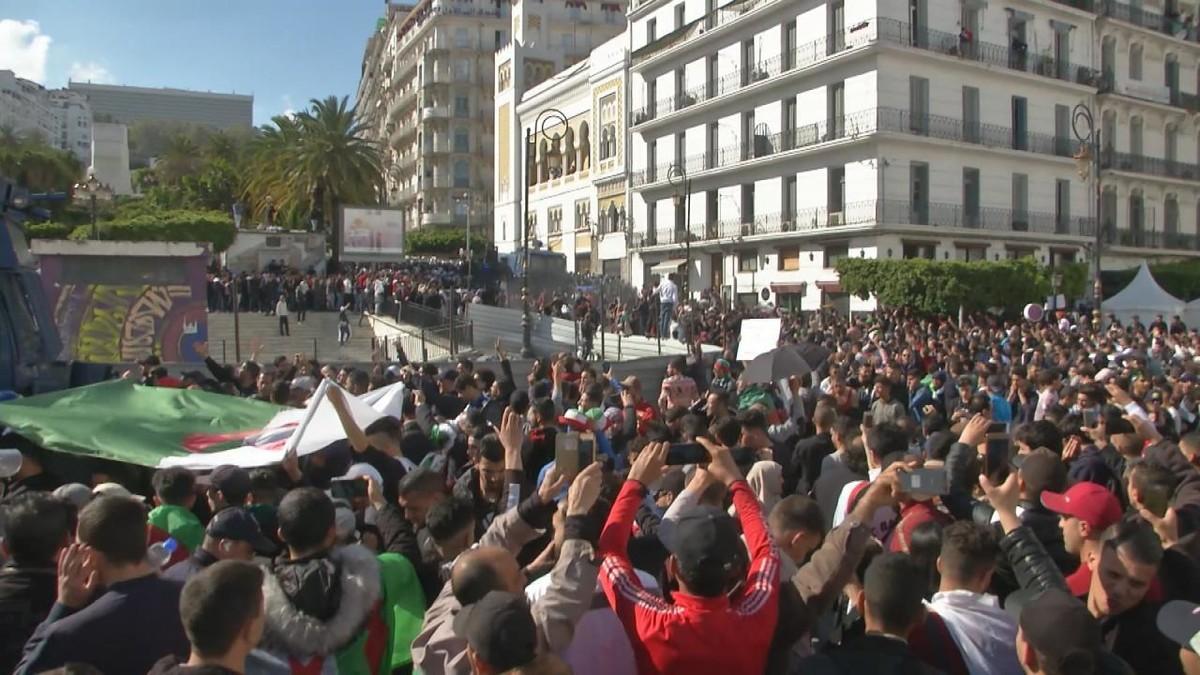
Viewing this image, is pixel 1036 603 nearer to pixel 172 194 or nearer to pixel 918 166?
pixel 918 166

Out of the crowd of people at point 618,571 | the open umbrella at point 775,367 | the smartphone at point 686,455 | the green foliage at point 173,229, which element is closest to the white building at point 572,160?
the green foliage at point 173,229

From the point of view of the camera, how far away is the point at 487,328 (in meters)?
29.9

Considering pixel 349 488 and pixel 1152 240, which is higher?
pixel 1152 240

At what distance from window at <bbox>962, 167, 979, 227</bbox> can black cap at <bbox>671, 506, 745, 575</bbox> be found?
39.5 metres

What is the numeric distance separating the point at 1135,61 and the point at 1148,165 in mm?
4824

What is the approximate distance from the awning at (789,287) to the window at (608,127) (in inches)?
608

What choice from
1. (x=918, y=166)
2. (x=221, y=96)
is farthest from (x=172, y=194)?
(x=221, y=96)

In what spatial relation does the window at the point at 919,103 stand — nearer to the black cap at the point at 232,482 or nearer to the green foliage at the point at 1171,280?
the green foliage at the point at 1171,280

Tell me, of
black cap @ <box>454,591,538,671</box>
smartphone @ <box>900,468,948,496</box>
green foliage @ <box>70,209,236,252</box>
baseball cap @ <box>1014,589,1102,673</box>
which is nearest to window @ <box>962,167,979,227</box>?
green foliage @ <box>70,209,236,252</box>

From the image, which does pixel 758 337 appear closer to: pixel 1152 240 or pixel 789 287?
pixel 789 287

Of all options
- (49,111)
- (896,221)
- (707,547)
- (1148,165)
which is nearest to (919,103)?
(896,221)

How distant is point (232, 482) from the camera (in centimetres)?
513

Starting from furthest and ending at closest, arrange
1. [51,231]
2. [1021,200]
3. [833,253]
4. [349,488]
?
[51,231], [1021,200], [833,253], [349,488]

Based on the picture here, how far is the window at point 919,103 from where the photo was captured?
3869 cm
